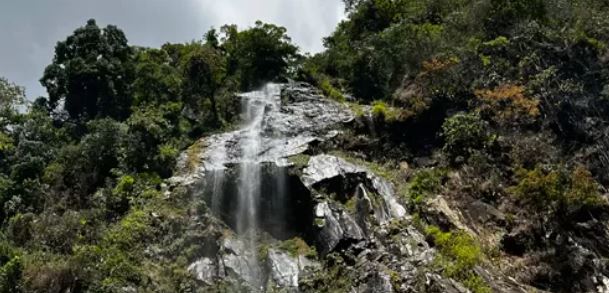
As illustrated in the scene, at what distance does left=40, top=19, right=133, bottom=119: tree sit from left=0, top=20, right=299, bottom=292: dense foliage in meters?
0.06

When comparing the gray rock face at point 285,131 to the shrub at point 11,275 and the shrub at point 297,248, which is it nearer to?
the shrub at point 297,248

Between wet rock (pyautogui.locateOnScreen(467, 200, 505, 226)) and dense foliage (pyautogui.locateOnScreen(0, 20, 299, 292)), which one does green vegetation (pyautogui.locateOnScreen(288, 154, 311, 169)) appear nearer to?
dense foliage (pyautogui.locateOnScreen(0, 20, 299, 292))

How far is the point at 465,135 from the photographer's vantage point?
21.6 meters

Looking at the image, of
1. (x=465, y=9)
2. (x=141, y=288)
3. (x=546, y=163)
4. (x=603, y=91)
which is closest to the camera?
(x=141, y=288)

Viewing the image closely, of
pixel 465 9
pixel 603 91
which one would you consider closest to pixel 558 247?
pixel 603 91

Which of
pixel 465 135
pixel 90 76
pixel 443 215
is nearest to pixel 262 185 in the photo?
pixel 443 215

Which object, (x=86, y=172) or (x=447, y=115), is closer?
(x=86, y=172)

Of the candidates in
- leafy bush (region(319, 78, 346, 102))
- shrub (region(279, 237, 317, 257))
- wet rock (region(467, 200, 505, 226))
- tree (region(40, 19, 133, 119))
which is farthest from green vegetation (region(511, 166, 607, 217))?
tree (region(40, 19, 133, 119))

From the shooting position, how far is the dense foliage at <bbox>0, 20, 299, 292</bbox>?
16.9m

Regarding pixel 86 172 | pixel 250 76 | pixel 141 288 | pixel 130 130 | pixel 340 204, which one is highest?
pixel 250 76

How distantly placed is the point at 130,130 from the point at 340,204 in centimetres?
996

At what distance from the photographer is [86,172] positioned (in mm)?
22828

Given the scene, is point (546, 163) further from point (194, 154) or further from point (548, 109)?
point (194, 154)

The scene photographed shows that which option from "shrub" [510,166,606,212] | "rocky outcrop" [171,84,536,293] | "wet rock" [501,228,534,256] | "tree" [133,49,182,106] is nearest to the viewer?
"rocky outcrop" [171,84,536,293]
